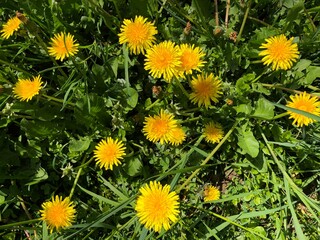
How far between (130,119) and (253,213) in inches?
29.3

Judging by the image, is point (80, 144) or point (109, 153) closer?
point (109, 153)

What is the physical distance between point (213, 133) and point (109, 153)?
49 centimetres

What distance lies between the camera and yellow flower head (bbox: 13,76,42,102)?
1.64 m

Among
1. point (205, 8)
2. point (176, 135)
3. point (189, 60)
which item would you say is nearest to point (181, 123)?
point (176, 135)

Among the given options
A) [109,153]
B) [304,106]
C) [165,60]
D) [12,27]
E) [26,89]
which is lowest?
[304,106]

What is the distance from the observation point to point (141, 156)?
196 centimetres

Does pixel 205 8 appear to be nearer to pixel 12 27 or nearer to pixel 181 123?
pixel 181 123

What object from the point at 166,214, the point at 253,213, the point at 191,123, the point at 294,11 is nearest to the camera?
the point at 166,214

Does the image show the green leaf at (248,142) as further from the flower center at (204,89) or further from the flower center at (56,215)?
the flower center at (56,215)

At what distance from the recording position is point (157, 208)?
4.85 ft

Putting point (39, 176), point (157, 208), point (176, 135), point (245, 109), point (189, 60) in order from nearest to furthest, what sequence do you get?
point (157, 208) < point (189, 60) < point (176, 135) < point (245, 109) < point (39, 176)

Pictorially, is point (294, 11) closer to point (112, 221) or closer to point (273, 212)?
point (273, 212)

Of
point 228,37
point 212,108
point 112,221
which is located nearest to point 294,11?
point 228,37

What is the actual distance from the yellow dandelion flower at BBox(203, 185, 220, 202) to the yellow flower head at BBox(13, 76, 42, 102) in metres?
0.93
